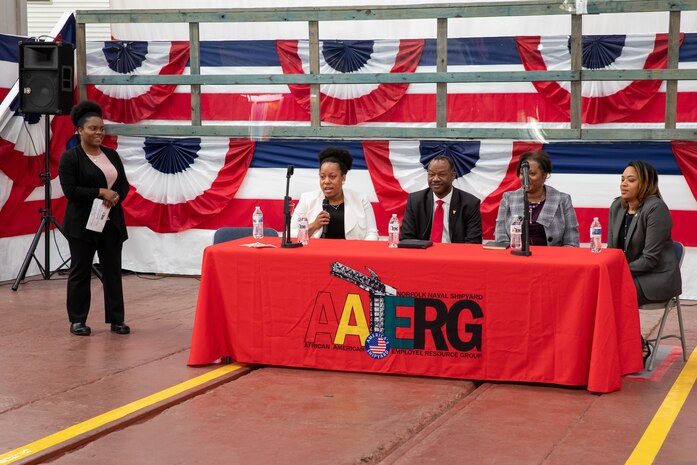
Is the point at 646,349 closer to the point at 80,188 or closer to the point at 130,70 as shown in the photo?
the point at 80,188

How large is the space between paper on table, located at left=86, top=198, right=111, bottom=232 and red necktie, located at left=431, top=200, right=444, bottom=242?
2.31m

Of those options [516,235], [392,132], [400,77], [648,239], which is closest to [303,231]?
[516,235]

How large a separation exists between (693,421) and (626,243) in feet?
5.25

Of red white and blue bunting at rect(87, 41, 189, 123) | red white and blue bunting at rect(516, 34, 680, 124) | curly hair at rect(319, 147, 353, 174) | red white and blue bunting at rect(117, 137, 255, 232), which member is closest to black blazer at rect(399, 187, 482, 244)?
curly hair at rect(319, 147, 353, 174)

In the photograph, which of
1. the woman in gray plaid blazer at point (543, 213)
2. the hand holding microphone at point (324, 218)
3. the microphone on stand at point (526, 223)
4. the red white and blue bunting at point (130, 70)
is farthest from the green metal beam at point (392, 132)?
the microphone on stand at point (526, 223)

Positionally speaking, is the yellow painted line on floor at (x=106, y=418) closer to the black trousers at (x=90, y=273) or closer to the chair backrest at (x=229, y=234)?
the chair backrest at (x=229, y=234)

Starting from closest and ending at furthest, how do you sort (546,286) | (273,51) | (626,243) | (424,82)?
(546,286), (626,243), (424,82), (273,51)

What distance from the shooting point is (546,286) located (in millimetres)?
5531

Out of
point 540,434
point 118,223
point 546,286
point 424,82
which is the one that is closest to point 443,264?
point 546,286

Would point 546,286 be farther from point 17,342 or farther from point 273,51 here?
point 273,51

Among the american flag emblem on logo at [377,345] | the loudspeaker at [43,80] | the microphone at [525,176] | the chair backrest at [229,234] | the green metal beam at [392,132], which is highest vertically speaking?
the loudspeaker at [43,80]

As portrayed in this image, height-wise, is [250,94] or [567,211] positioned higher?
[250,94]

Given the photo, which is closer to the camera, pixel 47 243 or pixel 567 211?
pixel 567 211

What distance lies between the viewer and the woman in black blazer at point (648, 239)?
6.19 m
